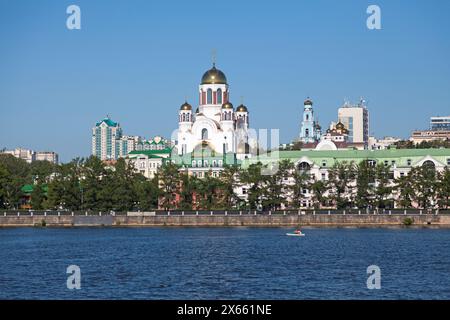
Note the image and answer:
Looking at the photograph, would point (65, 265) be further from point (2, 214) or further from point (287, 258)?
point (2, 214)

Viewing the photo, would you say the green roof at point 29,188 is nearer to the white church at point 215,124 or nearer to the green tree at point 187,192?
the green tree at point 187,192

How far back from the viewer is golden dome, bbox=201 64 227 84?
456 ft

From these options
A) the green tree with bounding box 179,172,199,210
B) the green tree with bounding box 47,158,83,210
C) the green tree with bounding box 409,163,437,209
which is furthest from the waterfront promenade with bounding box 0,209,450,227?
the green tree with bounding box 179,172,199,210

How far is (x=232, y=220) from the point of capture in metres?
93.9

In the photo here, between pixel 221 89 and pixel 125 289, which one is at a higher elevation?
pixel 221 89

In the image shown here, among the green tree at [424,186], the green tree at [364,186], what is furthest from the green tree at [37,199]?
the green tree at [424,186]

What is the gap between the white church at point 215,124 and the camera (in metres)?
139

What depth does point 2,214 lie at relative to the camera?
9919 centimetres

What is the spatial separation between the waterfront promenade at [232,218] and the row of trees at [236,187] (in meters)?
3.27

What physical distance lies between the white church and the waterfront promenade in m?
40.8

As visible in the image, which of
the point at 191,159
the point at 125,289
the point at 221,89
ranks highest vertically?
the point at 221,89

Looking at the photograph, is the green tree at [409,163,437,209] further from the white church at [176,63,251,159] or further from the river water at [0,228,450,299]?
the white church at [176,63,251,159]

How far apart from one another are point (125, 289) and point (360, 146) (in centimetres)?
13908
